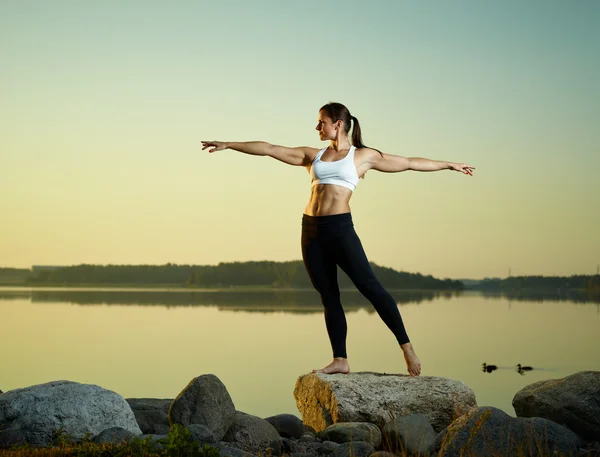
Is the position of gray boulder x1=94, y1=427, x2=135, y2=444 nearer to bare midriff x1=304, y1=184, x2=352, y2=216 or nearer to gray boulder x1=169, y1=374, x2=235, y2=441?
gray boulder x1=169, y1=374, x2=235, y2=441

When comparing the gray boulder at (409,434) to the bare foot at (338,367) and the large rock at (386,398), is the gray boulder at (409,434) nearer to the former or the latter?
the large rock at (386,398)

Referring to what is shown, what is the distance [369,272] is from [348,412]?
5.06ft

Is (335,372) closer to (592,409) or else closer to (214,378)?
(214,378)

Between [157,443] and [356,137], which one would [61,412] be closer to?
[157,443]

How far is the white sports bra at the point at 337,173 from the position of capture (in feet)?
28.4

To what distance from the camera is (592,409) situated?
8000 mm

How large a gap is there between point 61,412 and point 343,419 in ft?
9.68

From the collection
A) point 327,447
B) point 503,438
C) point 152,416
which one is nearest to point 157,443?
point 327,447

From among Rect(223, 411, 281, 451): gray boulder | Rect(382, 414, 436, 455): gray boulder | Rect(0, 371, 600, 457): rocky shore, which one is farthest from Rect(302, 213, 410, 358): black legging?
Rect(223, 411, 281, 451): gray boulder

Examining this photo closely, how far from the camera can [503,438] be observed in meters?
6.63

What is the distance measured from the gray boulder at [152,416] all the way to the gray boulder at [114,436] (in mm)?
918

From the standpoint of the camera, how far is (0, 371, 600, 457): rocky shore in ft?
22.2

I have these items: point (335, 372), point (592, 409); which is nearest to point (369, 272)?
point (335, 372)

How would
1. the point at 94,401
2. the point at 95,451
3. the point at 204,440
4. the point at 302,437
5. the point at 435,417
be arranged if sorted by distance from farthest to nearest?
the point at 435,417, the point at 302,437, the point at 94,401, the point at 204,440, the point at 95,451
